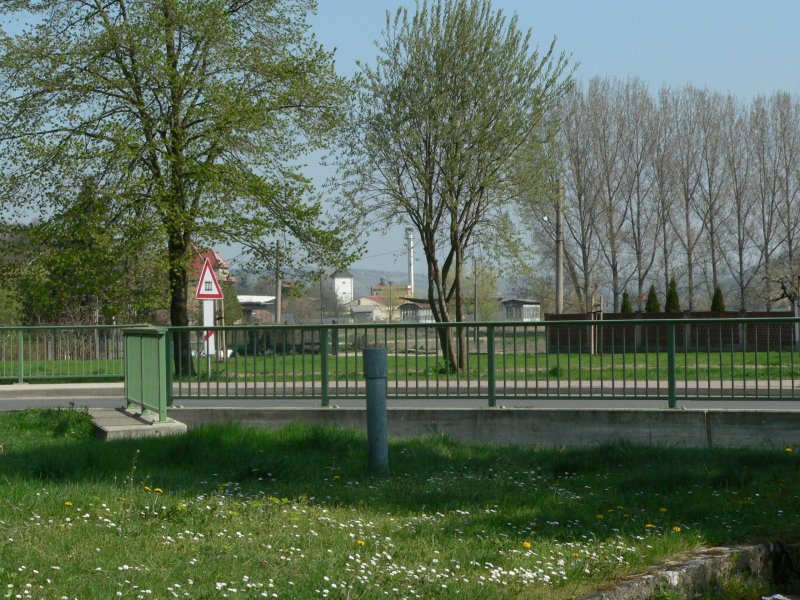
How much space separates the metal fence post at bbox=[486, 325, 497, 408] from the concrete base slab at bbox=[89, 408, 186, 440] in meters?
3.77

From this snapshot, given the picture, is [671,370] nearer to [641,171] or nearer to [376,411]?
[376,411]

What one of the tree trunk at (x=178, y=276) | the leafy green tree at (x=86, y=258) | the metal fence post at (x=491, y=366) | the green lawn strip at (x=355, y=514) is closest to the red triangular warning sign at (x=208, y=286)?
the leafy green tree at (x=86, y=258)

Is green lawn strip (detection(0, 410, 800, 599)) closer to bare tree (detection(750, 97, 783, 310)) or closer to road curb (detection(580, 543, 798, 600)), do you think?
road curb (detection(580, 543, 798, 600))

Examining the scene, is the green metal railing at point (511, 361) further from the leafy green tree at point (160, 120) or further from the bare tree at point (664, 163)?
the bare tree at point (664, 163)

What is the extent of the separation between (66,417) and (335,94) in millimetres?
18456

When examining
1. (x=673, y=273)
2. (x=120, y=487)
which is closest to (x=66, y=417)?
(x=120, y=487)

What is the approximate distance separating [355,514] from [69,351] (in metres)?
12.0

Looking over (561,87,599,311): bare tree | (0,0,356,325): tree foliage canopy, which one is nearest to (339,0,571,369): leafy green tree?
(0,0,356,325): tree foliage canopy

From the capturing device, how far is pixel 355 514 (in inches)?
303

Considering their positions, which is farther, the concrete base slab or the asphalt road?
the asphalt road

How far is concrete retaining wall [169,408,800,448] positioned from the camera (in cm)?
1165

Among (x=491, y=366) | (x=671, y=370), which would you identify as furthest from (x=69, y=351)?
(x=671, y=370)

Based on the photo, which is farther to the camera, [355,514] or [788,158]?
[788,158]

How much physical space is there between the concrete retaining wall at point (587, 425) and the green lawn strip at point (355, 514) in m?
0.87
